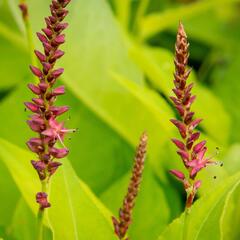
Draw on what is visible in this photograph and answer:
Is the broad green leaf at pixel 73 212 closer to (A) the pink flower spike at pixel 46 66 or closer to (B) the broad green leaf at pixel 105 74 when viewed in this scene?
(A) the pink flower spike at pixel 46 66

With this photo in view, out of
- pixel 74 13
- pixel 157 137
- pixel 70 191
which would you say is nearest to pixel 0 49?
pixel 74 13

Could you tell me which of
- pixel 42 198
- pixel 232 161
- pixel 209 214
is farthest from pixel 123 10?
pixel 42 198

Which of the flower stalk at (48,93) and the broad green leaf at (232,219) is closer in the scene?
the flower stalk at (48,93)

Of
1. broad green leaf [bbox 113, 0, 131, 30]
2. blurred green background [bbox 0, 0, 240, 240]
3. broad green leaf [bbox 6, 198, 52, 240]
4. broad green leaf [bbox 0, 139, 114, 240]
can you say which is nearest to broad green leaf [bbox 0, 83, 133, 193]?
blurred green background [bbox 0, 0, 240, 240]

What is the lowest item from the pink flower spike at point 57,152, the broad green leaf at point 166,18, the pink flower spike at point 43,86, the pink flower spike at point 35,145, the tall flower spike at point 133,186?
the tall flower spike at point 133,186

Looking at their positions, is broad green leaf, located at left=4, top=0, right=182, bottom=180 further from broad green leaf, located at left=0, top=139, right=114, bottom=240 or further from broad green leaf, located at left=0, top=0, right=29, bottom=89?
broad green leaf, located at left=0, top=139, right=114, bottom=240

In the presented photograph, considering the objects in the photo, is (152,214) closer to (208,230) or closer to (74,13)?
(208,230)

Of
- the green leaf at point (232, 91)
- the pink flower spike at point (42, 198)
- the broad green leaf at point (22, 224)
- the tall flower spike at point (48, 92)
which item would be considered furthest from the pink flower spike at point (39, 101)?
the green leaf at point (232, 91)
